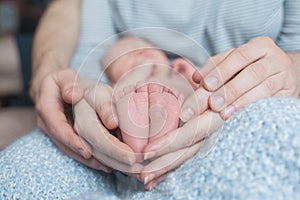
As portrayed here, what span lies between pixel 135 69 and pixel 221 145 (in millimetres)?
281

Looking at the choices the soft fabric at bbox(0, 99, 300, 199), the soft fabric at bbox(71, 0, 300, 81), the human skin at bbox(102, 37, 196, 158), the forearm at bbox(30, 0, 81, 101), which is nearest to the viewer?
the soft fabric at bbox(0, 99, 300, 199)

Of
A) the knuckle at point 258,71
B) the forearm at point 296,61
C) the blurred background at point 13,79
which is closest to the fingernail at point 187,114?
the knuckle at point 258,71

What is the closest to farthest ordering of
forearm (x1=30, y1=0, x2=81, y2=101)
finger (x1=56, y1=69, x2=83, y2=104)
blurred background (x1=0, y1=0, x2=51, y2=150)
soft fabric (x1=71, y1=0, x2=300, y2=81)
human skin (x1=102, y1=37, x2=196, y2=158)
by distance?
1. human skin (x1=102, y1=37, x2=196, y2=158)
2. finger (x1=56, y1=69, x2=83, y2=104)
3. soft fabric (x1=71, y1=0, x2=300, y2=81)
4. forearm (x1=30, y1=0, x2=81, y2=101)
5. blurred background (x1=0, y1=0, x2=51, y2=150)

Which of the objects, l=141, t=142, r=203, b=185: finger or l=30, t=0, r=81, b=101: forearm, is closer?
l=141, t=142, r=203, b=185: finger

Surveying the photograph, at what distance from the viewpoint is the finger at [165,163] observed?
1.98 feet

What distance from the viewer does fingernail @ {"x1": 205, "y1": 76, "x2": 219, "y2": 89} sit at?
0.64 m

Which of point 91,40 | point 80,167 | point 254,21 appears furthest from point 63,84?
point 254,21

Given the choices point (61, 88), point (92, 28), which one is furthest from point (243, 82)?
point (92, 28)

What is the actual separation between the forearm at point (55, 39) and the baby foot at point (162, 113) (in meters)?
0.39

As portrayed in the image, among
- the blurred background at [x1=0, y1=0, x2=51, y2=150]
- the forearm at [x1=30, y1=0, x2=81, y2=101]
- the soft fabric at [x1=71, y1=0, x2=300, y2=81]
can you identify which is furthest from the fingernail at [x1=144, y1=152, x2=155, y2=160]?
the blurred background at [x1=0, y1=0, x2=51, y2=150]

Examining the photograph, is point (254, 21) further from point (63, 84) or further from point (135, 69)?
point (63, 84)

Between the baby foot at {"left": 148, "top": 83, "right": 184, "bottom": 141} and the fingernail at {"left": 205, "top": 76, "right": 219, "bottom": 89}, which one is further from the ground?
the fingernail at {"left": 205, "top": 76, "right": 219, "bottom": 89}

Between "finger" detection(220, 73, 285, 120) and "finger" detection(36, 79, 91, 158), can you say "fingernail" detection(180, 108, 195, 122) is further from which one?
"finger" detection(36, 79, 91, 158)

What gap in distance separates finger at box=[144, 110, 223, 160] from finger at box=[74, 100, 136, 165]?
29 mm
